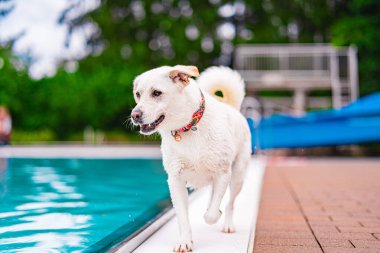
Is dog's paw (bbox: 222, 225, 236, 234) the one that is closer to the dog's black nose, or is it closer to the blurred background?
the dog's black nose

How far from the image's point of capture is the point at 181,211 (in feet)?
8.98

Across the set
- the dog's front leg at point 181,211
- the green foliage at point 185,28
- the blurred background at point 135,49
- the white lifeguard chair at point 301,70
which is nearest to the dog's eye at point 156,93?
the dog's front leg at point 181,211

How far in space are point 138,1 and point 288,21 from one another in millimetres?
6600

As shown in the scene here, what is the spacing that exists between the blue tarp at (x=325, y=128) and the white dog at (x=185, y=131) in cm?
841

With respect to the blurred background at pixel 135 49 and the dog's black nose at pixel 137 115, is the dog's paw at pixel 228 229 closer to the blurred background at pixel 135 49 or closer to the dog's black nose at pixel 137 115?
the dog's black nose at pixel 137 115

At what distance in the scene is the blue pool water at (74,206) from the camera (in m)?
2.92

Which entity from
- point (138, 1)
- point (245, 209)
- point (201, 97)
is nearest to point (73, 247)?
point (201, 97)

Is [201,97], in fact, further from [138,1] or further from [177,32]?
[138,1]

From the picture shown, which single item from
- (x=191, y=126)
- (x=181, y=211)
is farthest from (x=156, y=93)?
(x=181, y=211)

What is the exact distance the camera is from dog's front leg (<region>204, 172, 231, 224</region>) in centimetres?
279

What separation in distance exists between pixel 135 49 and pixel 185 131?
19.4 meters

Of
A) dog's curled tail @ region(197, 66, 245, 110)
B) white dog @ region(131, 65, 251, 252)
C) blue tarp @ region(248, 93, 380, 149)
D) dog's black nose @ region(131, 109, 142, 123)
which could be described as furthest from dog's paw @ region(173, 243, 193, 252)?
blue tarp @ region(248, 93, 380, 149)

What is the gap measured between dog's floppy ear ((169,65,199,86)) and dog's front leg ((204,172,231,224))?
56 centimetres

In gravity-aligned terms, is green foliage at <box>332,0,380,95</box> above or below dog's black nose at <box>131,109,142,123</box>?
above
